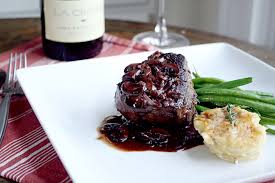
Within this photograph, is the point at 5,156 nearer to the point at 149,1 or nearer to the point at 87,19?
the point at 87,19

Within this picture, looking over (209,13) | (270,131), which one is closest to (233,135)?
(270,131)

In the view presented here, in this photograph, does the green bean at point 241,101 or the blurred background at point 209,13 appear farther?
the blurred background at point 209,13

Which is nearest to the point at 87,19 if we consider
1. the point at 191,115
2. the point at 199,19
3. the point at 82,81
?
the point at 82,81

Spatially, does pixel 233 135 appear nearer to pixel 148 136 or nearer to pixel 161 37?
pixel 148 136

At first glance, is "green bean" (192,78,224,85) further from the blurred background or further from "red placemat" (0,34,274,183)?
the blurred background

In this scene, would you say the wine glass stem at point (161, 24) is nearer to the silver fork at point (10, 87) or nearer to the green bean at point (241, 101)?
the silver fork at point (10, 87)

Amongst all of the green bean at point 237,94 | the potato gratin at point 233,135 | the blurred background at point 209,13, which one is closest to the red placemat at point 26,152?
the potato gratin at point 233,135

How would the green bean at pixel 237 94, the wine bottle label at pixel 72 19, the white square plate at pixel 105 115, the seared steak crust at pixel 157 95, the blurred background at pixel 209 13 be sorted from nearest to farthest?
1. the white square plate at pixel 105 115
2. the seared steak crust at pixel 157 95
3. the green bean at pixel 237 94
4. the wine bottle label at pixel 72 19
5. the blurred background at pixel 209 13
